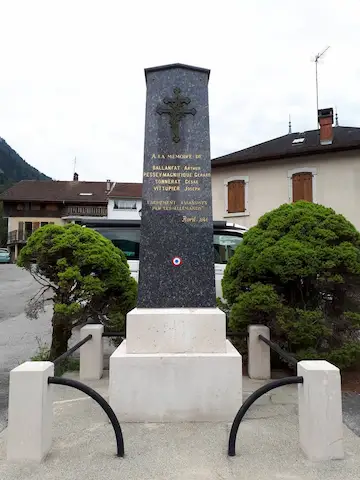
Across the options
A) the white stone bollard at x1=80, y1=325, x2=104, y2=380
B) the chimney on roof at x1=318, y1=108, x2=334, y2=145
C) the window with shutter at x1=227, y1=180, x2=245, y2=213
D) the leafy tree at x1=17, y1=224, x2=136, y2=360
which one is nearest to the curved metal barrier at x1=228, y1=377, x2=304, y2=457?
the white stone bollard at x1=80, y1=325, x2=104, y2=380

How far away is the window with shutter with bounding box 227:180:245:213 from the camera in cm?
1953

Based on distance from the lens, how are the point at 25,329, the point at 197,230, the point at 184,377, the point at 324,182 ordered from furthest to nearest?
the point at 324,182
the point at 25,329
the point at 197,230
the point at 184,377

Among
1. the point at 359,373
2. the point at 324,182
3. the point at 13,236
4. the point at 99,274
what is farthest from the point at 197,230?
the point at 13,236

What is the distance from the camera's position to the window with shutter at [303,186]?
1839cm

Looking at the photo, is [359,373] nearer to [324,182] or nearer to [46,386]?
[46,386]

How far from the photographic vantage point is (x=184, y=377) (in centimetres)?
371

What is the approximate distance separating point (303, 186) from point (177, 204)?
1536 centimetres

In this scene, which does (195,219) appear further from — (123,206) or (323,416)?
(123,206)

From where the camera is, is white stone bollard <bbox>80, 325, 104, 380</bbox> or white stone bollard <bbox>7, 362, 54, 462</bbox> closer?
white stone bollard <bbox>7, 362, 54, 462</bbox>

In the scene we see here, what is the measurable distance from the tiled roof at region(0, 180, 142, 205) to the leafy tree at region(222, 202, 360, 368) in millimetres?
37296

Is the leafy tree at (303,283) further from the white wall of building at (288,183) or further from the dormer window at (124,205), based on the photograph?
the dormer window at (124,205)

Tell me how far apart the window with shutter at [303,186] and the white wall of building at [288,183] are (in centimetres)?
19

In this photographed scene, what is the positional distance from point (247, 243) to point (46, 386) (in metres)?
3.36

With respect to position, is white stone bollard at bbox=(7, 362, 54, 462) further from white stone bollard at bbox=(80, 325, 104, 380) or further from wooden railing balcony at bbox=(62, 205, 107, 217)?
wooden railing balcony at bbox=(62, 205, 107, 217)
